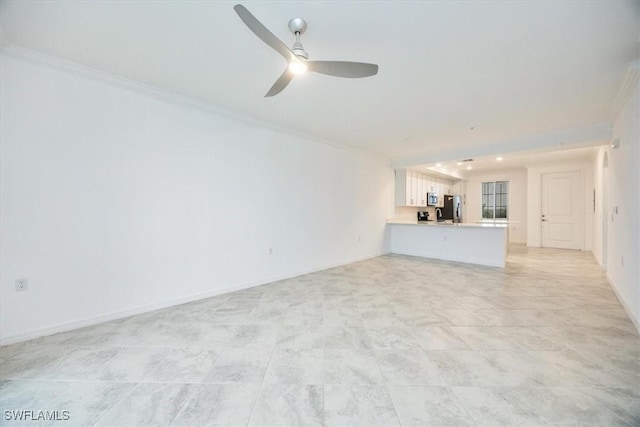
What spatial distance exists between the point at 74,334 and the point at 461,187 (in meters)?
10.8

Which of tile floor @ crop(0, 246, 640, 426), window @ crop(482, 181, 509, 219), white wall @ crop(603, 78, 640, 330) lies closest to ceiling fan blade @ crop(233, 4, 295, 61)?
tile floor @ crop(0, 246, 640, 426)

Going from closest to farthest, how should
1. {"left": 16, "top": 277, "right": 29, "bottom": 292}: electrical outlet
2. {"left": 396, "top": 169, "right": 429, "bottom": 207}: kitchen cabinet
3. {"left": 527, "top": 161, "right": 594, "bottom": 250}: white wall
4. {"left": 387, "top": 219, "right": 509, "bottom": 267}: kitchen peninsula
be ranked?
{"left": 16, "top": 277, "right": 29, "bottom": 292}: electrical outlet < {"left": 387, "top": 219, "right": 509, "bottom": 267}: kitchen peninsula < {"left": 396, "top": 169, "right": 429, "bottom": 207}: kitchen cabinet < {"left": 527, "top": 161, "right": 594, "bottom": 250}: white wall

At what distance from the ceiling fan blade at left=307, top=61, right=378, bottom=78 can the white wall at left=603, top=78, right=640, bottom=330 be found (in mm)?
2915

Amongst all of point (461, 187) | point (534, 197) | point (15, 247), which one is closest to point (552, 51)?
point (15, 247)

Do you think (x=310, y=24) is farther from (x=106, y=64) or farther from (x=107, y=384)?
(x=107, y=384)

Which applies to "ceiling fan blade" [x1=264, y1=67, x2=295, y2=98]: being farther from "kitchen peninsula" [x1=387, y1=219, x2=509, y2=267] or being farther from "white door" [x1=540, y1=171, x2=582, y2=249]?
"white door" [x1=540, y1=171, x2=582, y2=249]

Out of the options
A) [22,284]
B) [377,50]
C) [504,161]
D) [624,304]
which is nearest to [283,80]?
[377,50]

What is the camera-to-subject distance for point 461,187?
32.4 ft

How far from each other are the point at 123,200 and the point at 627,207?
5.79 meters

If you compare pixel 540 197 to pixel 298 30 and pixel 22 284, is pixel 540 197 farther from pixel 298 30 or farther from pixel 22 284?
pixel 22 284

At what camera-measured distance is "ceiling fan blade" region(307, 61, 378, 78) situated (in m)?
1.99

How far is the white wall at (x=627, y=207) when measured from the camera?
9.09ft

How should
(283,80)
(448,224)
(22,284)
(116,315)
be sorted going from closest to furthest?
(283,80), (22,284), (116,315), (448,224)

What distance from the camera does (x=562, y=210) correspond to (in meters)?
7.81
